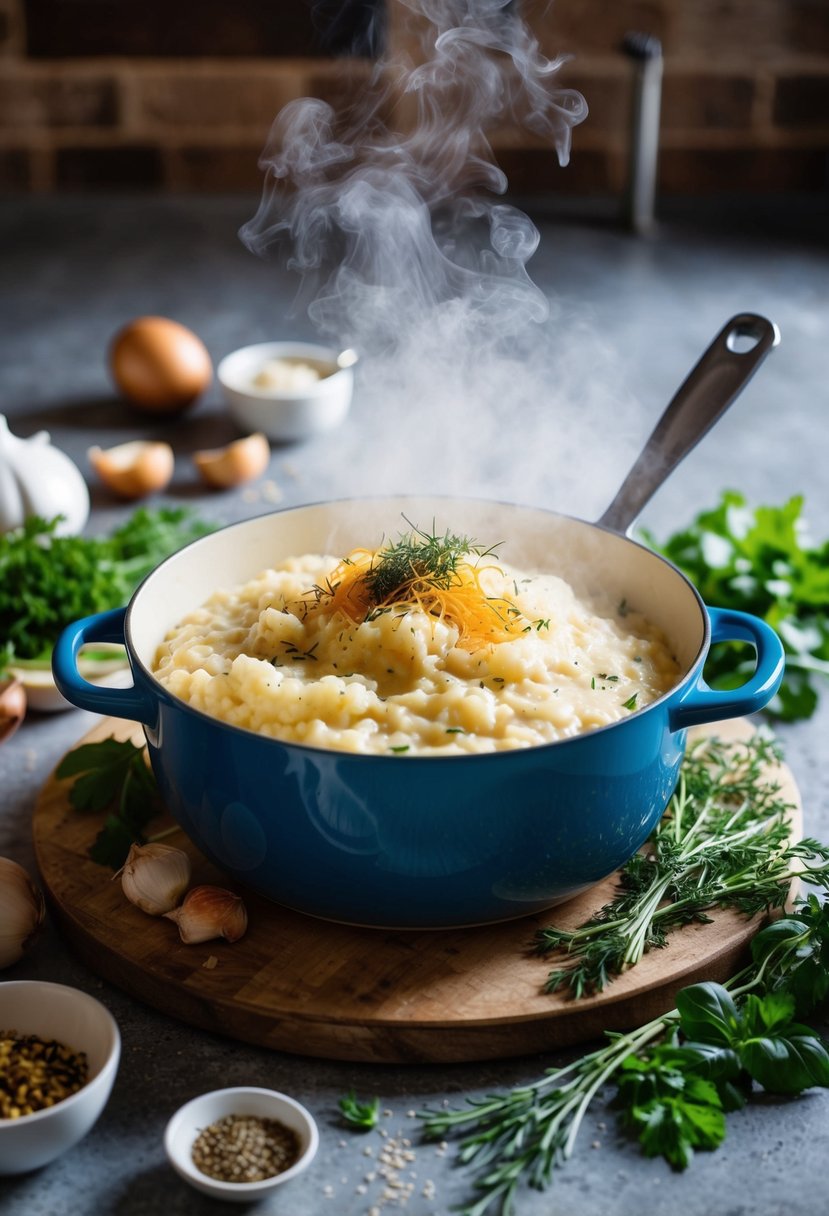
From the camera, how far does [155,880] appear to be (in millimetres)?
1938

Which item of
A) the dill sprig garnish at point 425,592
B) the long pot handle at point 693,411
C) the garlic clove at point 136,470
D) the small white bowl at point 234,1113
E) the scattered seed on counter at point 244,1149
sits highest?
the long pot handle at point 693,411

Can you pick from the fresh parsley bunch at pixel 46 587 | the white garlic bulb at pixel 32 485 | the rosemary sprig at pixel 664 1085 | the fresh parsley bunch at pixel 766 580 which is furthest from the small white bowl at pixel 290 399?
the rosemary sprig at pixel 664 1085

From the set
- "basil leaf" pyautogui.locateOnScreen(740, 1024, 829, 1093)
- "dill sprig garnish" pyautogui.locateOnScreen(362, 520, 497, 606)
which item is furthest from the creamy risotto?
"basil leaf" pyautogui.locateOnScreen(740, 1024, 829, 1093)

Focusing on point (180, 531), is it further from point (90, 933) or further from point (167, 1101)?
point (167, 1101)

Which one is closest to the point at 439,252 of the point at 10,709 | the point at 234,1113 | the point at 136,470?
the point at 136,470

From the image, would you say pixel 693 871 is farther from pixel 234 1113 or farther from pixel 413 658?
pixel 234 1113

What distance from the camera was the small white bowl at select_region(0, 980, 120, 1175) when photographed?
1.53 meters

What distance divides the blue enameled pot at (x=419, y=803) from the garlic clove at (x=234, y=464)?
5.28ft

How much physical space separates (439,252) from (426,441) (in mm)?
778

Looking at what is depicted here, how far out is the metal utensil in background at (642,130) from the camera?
5109mm

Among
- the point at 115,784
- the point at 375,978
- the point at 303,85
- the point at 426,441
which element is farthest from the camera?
the point at 303,85

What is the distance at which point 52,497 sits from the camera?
3.18 meters

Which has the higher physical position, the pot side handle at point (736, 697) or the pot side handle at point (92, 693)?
the pot side handle at point (736, 697)

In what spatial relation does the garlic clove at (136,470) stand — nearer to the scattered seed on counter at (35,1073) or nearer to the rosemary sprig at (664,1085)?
the scattered seed on counter at (35,1073)
